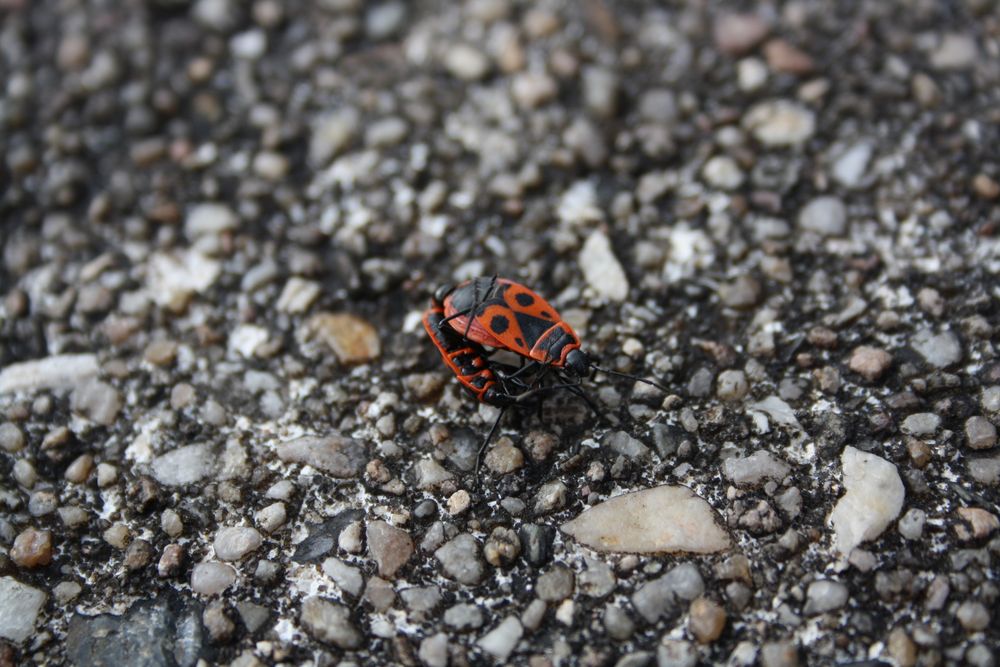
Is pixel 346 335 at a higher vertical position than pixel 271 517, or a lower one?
higher

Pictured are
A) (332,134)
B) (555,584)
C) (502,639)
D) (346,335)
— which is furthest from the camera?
(332,134)

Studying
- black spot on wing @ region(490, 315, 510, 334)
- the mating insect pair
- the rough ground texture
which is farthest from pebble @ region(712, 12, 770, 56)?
black spot on wing @ region(490, 315, 510, 334)

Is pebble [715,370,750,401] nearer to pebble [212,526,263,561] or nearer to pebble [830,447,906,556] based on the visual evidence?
pebble [830,447,906,556]

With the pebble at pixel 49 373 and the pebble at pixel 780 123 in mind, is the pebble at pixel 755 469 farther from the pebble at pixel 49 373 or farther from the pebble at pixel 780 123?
the pebble at pixel 49 373

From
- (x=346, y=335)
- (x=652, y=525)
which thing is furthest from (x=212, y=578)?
(x=652, y=525)

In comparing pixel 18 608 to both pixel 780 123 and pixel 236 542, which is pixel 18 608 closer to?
pixel 236 542

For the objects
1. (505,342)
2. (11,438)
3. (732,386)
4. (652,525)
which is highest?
(505,342)

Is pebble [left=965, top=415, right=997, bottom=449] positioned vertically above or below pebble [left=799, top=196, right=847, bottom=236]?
below
